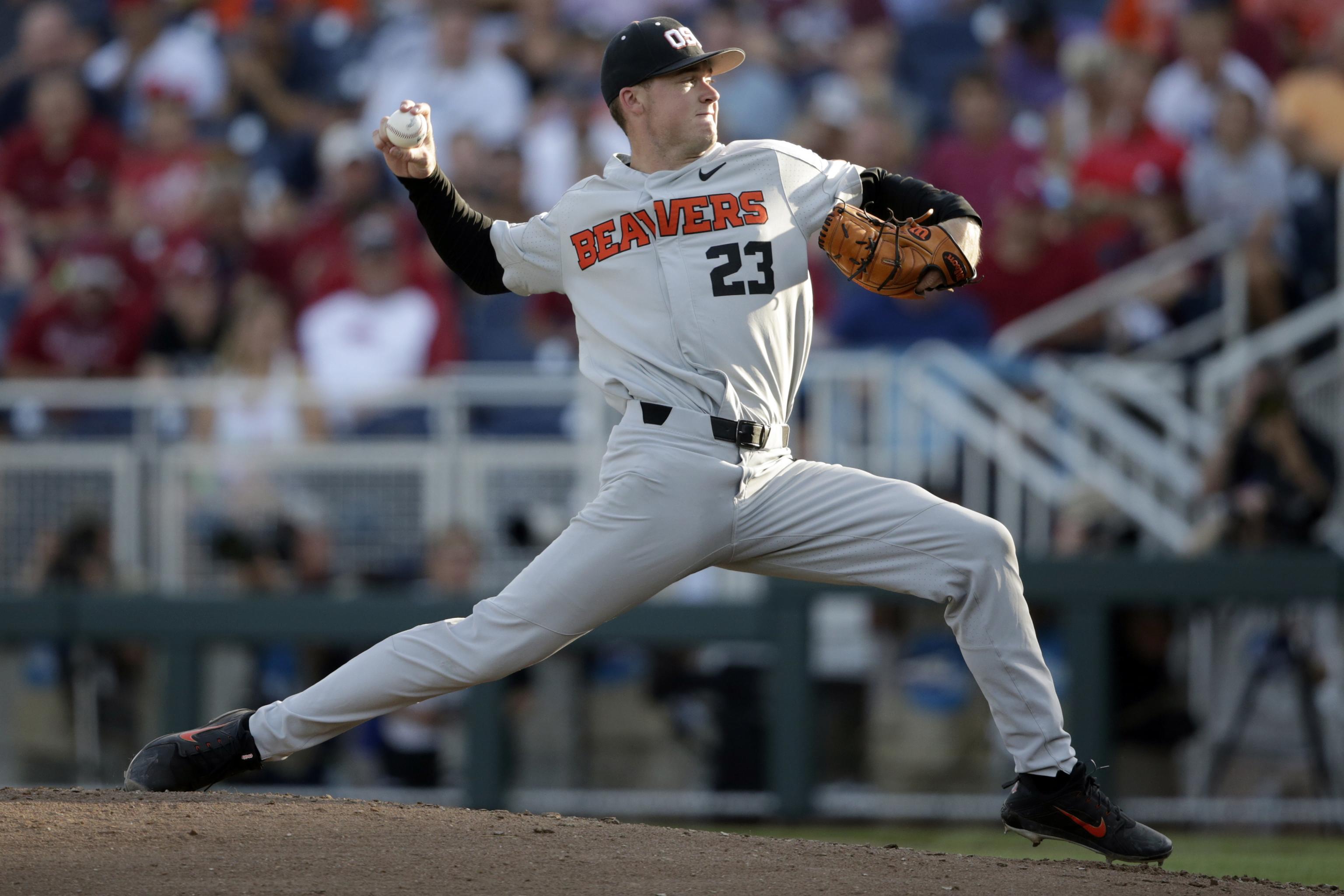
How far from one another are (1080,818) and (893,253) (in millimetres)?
1392

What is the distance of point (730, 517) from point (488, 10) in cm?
793

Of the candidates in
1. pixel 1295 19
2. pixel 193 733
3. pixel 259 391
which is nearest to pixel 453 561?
pixel 259 391

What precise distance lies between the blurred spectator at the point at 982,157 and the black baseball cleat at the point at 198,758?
5.81 meters

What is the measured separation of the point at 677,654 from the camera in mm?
7812

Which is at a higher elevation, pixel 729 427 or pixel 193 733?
pixel 729 427

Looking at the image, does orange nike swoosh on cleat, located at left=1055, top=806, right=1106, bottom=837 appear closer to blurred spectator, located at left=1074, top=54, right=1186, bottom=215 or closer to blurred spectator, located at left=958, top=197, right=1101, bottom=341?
blurred spectator, located at left=958, top=197, right=1101, bottom=341

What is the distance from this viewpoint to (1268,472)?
714 cm

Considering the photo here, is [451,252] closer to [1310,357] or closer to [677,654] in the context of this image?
[677,654]

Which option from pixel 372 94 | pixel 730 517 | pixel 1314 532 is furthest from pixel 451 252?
pixel 372 94

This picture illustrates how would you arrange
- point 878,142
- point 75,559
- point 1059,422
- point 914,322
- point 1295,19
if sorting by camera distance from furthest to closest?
point 1295,19
point 878,142
point 914,322
point 75,559
point 1059,422

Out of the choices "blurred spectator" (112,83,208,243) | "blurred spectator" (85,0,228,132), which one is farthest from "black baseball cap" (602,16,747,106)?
"blurred spectator" (85,0,228,132)

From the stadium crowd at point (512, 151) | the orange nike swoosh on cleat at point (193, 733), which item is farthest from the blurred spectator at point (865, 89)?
the orange nike swoosh on cleat at point (193, 733)

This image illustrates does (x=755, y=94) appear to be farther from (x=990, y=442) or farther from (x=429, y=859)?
(x=429, y=859)

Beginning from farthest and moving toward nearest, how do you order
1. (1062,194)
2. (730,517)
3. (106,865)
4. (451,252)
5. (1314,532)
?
(1062,194) → (1314,532) → (451,252) → (730,517) → (106,865)
